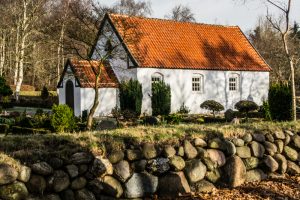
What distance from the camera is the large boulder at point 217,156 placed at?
7.73 m

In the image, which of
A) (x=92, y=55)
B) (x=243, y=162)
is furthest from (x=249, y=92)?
(x=243, y=162)

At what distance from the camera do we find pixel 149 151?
275 inches

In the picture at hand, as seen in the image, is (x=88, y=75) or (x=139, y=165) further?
(x=88, y=75)

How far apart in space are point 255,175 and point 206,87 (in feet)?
72.8

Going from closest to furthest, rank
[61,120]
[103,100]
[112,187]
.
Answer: [112,187], [61,120], [103,100]

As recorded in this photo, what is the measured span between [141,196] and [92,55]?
25339mm

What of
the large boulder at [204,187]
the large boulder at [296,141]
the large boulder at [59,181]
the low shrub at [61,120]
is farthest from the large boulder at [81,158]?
the low shrub at [61,120]

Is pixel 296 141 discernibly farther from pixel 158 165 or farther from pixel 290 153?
→ pixel 158 165

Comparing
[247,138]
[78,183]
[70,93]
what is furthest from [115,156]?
[70,93]

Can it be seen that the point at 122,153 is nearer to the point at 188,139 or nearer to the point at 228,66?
the point at 188,139

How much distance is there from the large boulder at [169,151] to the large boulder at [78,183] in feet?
5.10

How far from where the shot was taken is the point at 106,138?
723cm

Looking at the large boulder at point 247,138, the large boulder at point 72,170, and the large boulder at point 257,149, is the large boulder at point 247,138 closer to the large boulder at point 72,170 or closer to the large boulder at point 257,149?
the large boulder at point 257,149

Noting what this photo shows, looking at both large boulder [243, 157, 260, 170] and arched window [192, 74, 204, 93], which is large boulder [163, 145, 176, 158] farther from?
arched window [192, 74, 204, 93]
